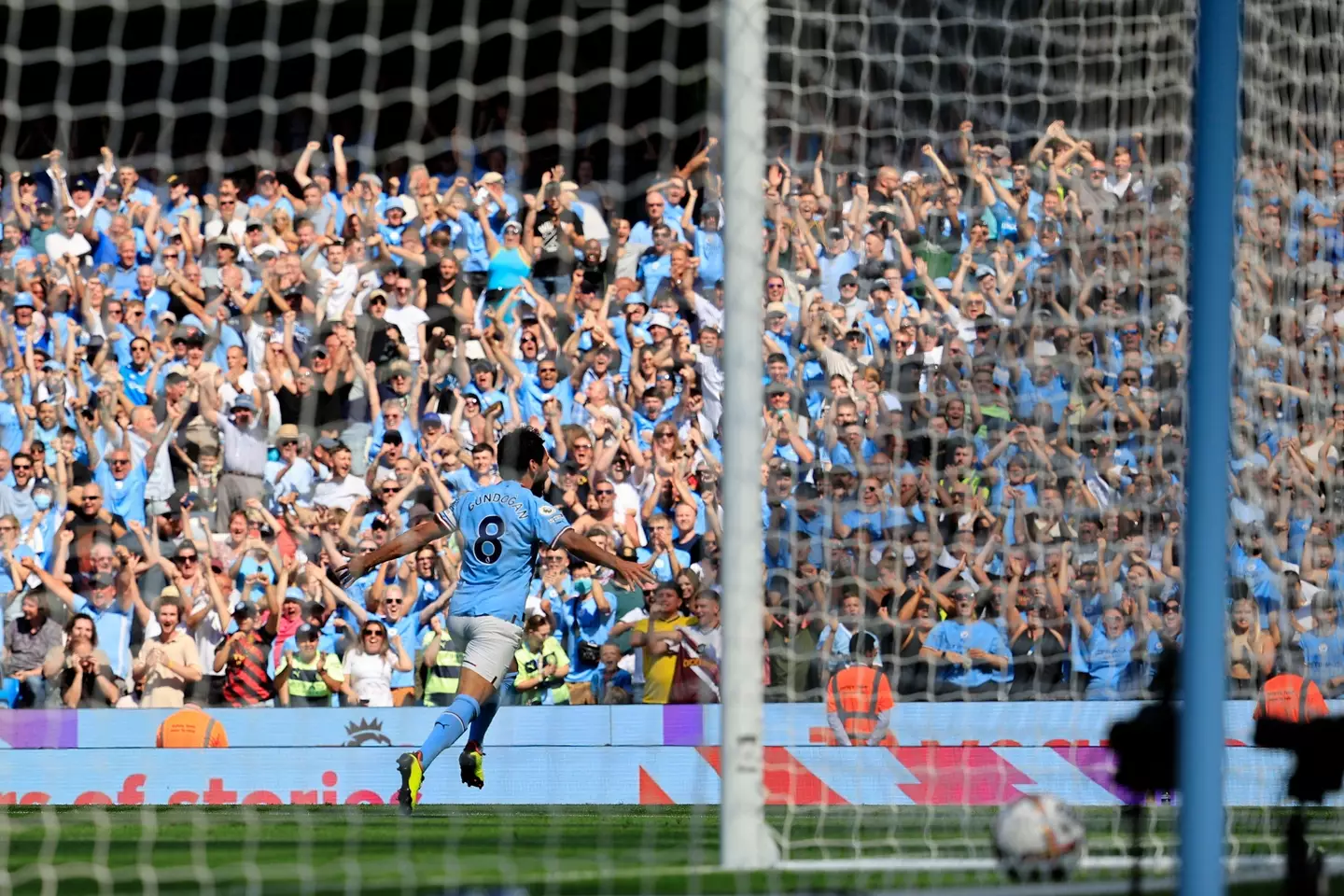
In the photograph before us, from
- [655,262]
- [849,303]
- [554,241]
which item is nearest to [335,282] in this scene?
[554,241]

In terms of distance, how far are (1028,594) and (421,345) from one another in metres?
3.88

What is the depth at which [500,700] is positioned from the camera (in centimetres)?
994

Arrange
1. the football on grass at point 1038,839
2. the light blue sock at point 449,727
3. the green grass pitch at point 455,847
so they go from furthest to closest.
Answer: the light blue sock at point 449,727 → the green grass pitch at point 455,847 → the football on grass at point 1038,839

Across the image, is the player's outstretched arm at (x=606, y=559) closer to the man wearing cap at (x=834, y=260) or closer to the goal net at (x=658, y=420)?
the goal net at (x=658, y=420)

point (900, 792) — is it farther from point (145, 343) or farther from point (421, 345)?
point (145, 343)

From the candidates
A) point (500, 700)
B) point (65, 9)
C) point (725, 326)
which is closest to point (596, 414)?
point (500, 700)

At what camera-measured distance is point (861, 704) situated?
27.7 ft

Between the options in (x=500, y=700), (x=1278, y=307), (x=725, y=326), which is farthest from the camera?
(x=500, y=700)

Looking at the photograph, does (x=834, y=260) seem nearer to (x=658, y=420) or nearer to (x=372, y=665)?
(x=658, y=420)

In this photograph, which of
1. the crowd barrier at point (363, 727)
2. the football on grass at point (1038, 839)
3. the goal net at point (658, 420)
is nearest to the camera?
the football on grass at point (1038, 839)

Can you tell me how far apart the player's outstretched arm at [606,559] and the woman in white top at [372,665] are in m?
2.03

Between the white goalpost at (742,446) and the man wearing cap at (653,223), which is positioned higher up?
the man wearing cap at (653,223)

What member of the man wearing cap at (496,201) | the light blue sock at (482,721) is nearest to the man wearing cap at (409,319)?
the man wearing cap at (496,201)

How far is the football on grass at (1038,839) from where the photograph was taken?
5.15 metres
